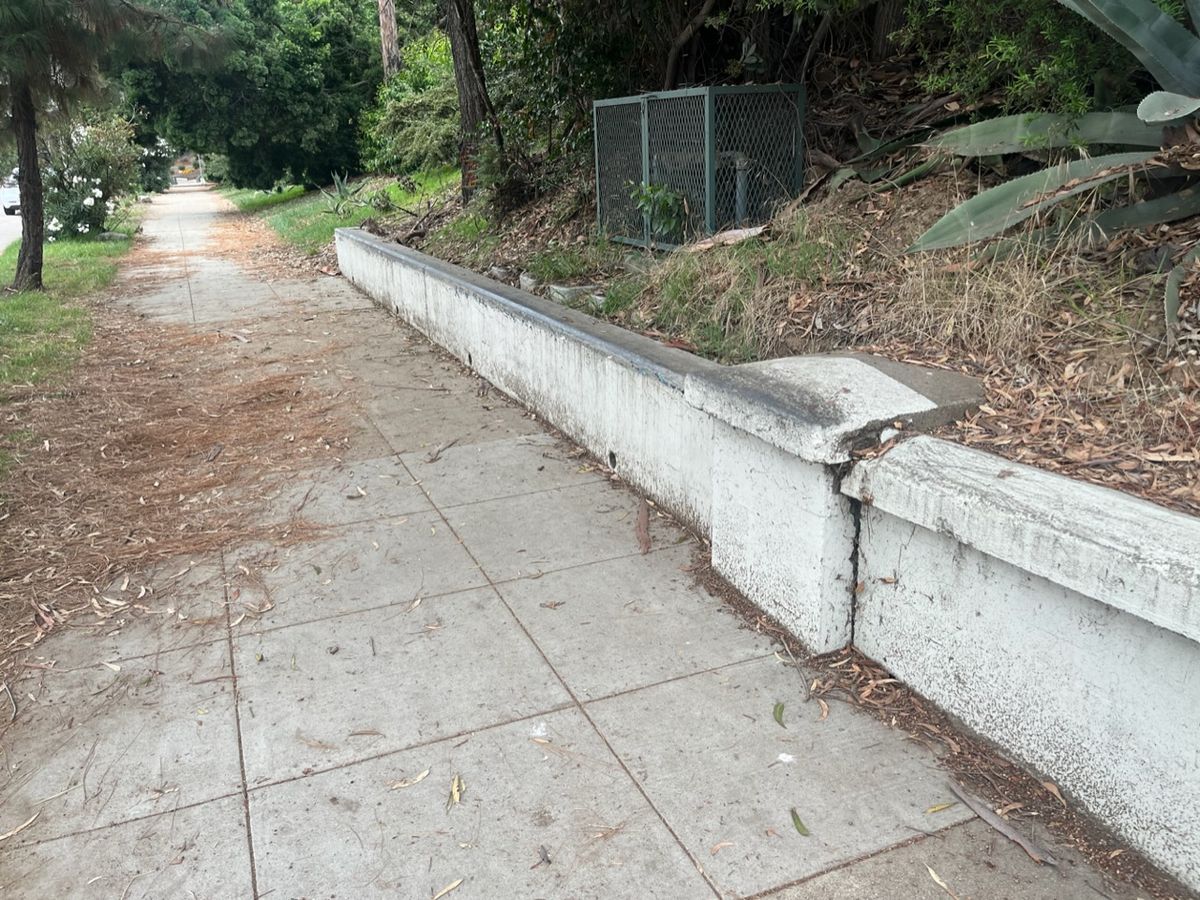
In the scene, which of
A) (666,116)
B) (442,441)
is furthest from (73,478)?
(666,116)

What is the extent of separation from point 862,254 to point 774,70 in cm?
295

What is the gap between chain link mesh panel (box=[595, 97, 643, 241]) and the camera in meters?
7.29

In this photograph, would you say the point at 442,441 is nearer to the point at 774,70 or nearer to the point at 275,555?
the point at 275,555

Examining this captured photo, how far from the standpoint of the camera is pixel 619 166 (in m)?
7.62

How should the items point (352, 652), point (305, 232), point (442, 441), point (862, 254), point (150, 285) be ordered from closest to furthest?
point (352, 652)
point (862, 254)
point (442, 441)
point (150, 285)
point (305, 232)

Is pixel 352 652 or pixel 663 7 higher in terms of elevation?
pixel 663 7

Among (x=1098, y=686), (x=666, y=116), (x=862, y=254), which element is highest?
(x=666, y=116)

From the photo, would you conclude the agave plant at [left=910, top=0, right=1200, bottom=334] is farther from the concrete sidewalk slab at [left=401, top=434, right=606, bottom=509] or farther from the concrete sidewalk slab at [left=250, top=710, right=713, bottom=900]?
the concrete sidewalk slab at [left=250, top=710, right=713, bottom=900]

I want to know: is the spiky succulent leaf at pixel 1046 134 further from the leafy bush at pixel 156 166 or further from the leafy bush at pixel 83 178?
the leafy bush at pixel 156 166

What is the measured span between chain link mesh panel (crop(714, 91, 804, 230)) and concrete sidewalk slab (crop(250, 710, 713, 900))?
432cm

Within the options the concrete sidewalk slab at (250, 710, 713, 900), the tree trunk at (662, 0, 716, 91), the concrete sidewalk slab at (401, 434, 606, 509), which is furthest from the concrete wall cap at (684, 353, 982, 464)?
the tree trunk at (662, 0, 716, 91)

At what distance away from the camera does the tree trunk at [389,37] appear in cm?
2291

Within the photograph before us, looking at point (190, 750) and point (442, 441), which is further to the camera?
point (442, 441)

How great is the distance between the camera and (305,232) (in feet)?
63.3
